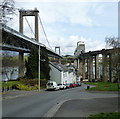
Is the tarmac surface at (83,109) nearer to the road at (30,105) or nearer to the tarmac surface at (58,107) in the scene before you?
the tarmac surface at (58,107)

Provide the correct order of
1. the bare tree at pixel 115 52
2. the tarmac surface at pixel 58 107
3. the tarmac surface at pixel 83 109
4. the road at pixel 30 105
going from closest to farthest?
1. the tarmac surface at pixel 83 109
2. the tarmac surface at pixel 58 107
3. the road at pixel 30 105
4. the bare tree at pixel 115 52

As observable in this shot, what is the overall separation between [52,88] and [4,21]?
799 inches

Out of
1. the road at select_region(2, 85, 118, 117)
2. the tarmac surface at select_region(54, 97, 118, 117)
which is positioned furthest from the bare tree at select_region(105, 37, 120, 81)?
the tarmac surface at select_region(54, 97, 118, 117)

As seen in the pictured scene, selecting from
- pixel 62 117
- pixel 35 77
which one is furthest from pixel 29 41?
pixel 62 117

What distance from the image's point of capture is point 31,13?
62969mm

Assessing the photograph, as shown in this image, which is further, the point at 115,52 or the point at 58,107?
the point at 115,52

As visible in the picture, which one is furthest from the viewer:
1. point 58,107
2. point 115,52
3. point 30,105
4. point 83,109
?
point 115,52

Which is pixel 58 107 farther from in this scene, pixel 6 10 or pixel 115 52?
pixel 115 52

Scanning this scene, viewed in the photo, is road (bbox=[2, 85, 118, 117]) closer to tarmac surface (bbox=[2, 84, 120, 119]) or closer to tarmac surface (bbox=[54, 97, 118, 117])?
tarmac surface (bbox=[2, 84, 120, 119])

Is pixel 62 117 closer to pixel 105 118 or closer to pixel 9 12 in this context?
pixel 105 118

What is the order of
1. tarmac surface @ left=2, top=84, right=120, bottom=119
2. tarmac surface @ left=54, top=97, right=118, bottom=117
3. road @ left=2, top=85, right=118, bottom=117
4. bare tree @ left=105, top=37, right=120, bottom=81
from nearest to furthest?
tarmac surface @ left=54, top=97, right=118, bottom=117
tarmac surface @ left=2, top=84, right=120, bottom=119
road @ left=2, top=85, right=118, bottom=117
bare tree @ left=105, top=37, right=120, bottom=81

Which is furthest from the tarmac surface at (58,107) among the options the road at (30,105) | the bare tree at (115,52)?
the bare tree at (115,52)

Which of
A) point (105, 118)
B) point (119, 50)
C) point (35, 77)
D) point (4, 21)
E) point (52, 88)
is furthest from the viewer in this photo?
point (35, 77)

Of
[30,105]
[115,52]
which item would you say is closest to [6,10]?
[30,105]
